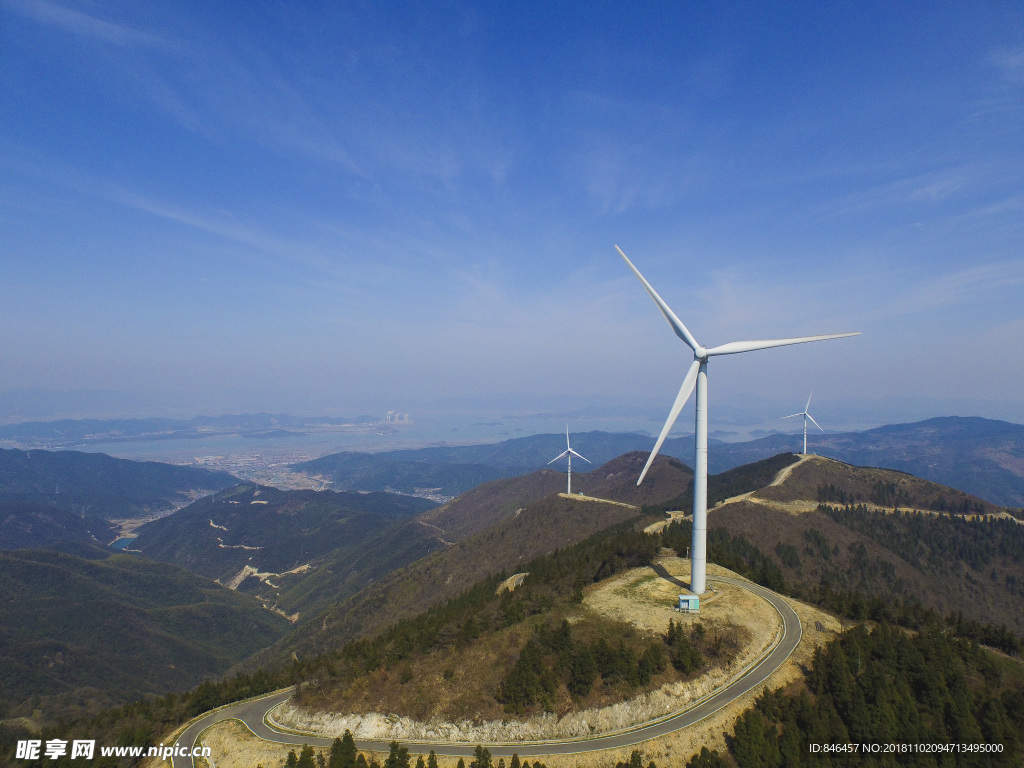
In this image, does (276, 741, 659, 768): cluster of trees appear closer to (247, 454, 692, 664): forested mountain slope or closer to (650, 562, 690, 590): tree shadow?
(650, 562, 690, 590): tree shadow

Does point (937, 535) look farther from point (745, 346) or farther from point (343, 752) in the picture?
point (343, 752)

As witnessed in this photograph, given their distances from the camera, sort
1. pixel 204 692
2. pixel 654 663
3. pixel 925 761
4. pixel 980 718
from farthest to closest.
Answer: pixel 204 692
pixel 654 663
pixel 980 718
pixel 925 761

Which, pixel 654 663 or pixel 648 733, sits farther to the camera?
pixel 654 663

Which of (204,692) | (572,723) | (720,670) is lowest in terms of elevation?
(204,692)

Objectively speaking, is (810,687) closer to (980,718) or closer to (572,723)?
(980,718)

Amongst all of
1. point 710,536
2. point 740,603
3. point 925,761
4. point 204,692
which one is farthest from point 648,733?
point 710,536

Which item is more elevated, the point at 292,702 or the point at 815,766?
the point at 815,766

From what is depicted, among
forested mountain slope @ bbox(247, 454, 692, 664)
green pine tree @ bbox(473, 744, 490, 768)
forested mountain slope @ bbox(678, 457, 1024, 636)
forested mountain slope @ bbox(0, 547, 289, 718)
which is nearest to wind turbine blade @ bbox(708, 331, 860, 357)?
green pine tree @ bbox(473, 744, 490, 768)
